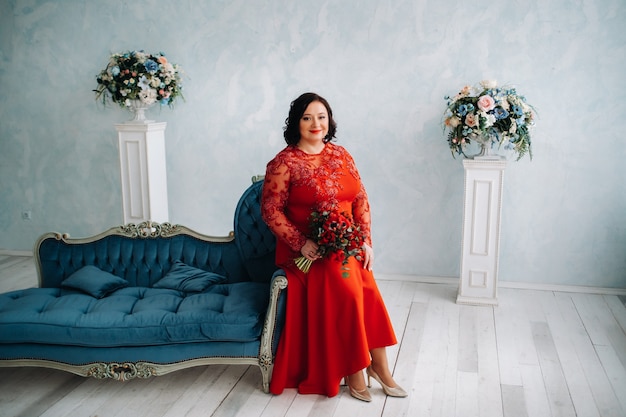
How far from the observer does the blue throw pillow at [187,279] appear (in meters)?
4.07

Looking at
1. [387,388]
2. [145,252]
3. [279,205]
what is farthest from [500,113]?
[145,252]

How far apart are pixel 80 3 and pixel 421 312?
13.7 ft

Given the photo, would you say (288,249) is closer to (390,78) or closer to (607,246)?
(390,78)

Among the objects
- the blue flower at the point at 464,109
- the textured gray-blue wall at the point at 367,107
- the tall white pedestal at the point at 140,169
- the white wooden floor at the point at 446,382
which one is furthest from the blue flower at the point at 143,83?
the blue flower at the point at 464,109

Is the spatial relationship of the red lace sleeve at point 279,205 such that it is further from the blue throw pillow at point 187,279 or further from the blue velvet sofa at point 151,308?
the blue throw pillow at point 187,279

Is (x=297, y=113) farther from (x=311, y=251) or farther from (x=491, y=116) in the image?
(x=491, y=116)

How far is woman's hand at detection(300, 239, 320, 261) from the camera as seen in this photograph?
3562 millimetres

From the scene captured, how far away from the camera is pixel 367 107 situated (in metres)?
5.46

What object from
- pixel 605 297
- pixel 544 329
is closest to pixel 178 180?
pixel 544 329

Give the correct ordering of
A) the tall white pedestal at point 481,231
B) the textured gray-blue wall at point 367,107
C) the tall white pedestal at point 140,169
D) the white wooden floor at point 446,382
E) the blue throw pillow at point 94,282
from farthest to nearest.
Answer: the tall white pedestal at point 140,169, the textured gray-blue wall at point 367,107, the tall white pedestal at point 481,231, the blue throw pillow at point 94,282, the white wooden floor at point 446,382

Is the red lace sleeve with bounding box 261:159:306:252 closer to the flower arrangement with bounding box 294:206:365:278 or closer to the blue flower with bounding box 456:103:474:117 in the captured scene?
the flower arrangement with bounding box 294:206:365:278

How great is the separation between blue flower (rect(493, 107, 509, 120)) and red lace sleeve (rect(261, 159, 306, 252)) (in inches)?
71.4

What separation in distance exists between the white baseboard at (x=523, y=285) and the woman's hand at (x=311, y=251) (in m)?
2.20

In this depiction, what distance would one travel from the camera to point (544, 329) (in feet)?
14.8
